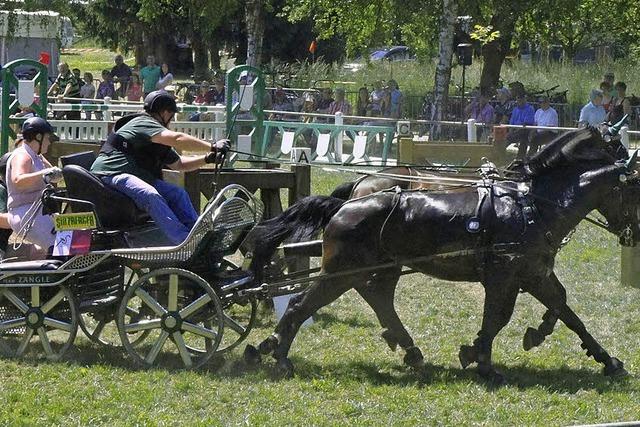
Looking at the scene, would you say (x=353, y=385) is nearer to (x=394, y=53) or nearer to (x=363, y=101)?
(x=363, y=101)

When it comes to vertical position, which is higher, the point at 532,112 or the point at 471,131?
the point at 532,112

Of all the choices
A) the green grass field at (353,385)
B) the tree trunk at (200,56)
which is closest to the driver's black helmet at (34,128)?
the green grass field at (353,385)

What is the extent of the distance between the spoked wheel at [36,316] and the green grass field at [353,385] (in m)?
0.18

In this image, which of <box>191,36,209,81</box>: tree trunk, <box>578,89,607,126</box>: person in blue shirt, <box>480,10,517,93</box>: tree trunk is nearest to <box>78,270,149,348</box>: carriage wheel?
<box>578,89,607,126</box>: person in blue shirt

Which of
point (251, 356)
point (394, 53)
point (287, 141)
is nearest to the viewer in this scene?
point (251, 356)

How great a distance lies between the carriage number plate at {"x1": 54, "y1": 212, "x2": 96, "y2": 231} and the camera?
8383 mm

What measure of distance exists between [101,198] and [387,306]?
2.25 meters

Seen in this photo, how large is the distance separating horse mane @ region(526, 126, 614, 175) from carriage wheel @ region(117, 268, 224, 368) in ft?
8.20

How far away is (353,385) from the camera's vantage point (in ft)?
26.0

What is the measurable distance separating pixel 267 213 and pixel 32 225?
8.00 ft

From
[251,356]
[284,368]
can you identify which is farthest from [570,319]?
[251,356]

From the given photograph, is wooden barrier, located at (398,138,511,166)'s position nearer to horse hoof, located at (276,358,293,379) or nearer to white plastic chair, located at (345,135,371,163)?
white plastic chair, located at (345,135,371,163)

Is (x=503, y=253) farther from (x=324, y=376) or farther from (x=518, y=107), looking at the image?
(x=518, y=107)

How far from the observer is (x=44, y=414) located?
23.1ft
